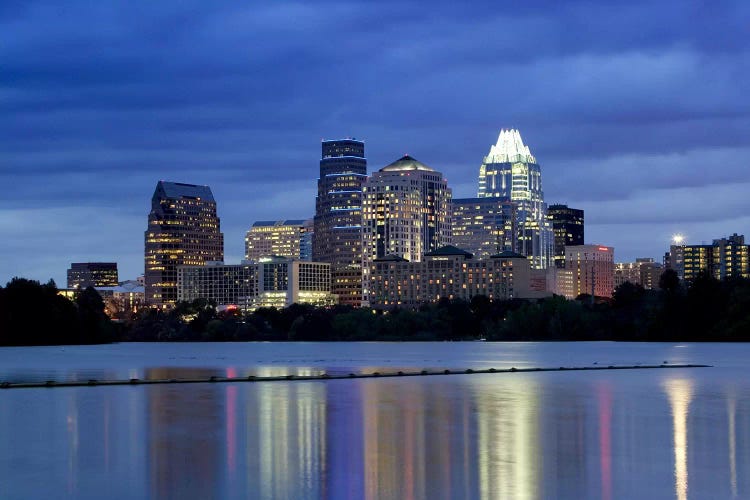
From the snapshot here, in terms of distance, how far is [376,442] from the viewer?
147 feet

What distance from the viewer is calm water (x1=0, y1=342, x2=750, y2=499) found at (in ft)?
114

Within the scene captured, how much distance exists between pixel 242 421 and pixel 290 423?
2.50 meters

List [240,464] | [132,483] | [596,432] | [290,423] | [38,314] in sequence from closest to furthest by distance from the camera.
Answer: [132,483] → [240,464] → [596,432] → [290,423] → [38,314]

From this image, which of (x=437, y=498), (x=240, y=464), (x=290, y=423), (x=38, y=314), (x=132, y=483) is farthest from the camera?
Answer: (x=38, y=314)

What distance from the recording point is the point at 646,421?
53.2 meters

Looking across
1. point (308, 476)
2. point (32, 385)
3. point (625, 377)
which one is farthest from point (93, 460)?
point (625, 377)

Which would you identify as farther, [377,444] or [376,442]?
[376,442]

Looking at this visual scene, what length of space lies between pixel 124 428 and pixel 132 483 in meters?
15.5

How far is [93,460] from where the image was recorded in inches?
1597

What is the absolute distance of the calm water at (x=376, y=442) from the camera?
3466cm

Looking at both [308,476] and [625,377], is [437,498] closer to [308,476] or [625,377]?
[308,476]

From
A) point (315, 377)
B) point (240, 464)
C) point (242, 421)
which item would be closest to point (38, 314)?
point (315, 377)

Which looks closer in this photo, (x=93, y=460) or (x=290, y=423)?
(x=93, y=460)

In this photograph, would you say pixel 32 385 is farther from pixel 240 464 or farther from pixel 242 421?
pixel 240 464
